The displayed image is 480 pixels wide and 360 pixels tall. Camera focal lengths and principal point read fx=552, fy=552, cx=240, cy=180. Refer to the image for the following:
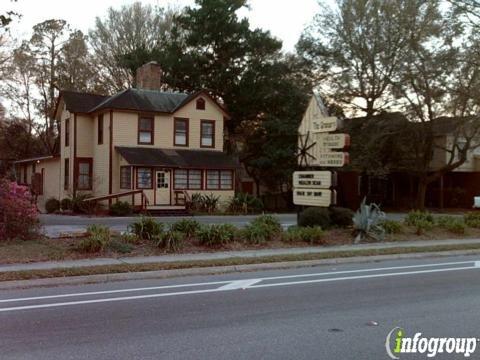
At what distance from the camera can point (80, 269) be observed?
11.1 m

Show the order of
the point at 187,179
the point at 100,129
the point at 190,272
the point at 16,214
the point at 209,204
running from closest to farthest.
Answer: the point at 190,272 → the point at 16,214 → the point at 209,204 → the point at 187,179 → the point at 100,129

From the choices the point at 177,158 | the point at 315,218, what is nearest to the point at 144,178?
the point at 177,158

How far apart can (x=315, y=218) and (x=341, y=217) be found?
3.63 ft

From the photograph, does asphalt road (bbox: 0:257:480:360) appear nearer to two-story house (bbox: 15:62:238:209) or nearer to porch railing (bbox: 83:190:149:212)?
porch railing (bbox: 83:190:149:212)

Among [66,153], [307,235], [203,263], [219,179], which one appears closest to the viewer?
[203,263]

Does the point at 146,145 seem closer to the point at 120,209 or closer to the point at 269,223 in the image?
the point at 120,209

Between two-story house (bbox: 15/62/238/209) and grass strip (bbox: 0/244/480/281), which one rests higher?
two-story house (bbox: 15/62/238/209)

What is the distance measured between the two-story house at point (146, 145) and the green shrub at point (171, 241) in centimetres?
1644

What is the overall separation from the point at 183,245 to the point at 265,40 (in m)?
28.3

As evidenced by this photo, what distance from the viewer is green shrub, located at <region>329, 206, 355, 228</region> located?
18.6 meters

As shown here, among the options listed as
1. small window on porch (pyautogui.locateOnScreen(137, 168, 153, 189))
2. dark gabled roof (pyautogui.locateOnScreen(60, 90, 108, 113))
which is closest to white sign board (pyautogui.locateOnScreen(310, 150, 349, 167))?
small window on porch (pyautogui.locateOnScreen(137, 168, 153, 189))

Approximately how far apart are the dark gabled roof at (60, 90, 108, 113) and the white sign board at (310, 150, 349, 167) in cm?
2074

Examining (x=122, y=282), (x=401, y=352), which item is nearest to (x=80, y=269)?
(x=122, y=282)

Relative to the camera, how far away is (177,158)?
32688 mm
